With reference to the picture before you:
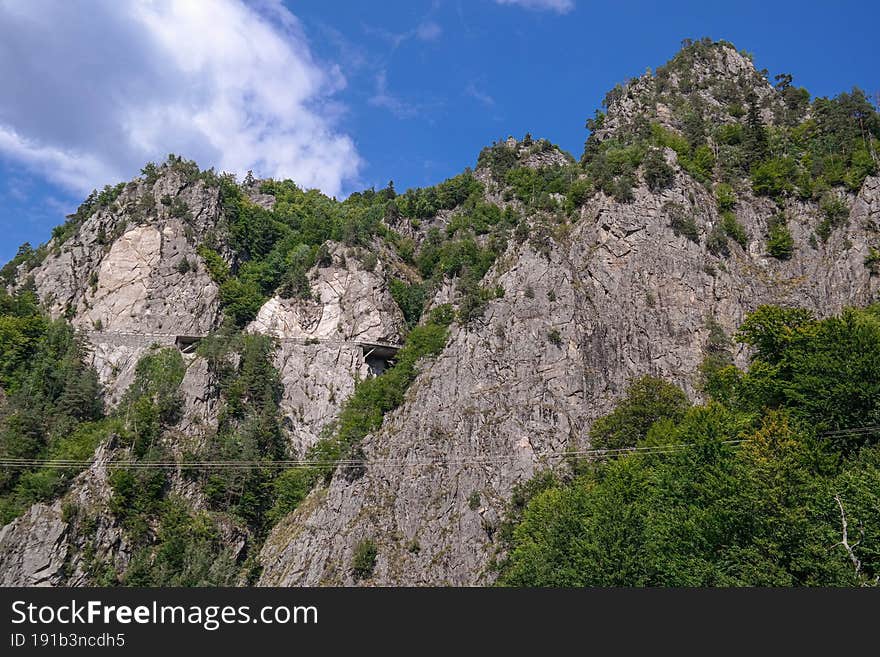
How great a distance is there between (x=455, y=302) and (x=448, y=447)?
61.0ft

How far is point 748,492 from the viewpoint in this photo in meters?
Answer: 27.9

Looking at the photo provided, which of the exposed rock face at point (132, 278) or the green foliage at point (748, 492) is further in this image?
the exposed rock face at point (132, 278)

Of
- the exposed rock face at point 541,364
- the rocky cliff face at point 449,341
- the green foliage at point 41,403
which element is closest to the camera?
the exposed rock face at point 541,364

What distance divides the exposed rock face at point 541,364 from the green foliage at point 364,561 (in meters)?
0.60

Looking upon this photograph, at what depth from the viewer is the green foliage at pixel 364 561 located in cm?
4831

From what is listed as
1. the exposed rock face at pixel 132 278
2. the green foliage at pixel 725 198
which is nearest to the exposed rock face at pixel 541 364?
the green foliage at pixel 725 198

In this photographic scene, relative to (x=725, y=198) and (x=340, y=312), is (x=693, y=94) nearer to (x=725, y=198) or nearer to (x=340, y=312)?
(x=725, y=198)

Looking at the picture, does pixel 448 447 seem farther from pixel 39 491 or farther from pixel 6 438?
pixel 6 438

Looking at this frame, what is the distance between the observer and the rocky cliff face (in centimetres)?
5109

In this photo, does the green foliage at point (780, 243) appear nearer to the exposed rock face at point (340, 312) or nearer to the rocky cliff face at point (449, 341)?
the rocky cliff face at point (449, 341)

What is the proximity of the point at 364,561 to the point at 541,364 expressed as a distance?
20717 mm

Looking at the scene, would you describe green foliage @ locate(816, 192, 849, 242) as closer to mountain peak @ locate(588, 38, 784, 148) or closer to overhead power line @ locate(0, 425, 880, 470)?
mountain peak @ locate(588, 38, 784, 148)

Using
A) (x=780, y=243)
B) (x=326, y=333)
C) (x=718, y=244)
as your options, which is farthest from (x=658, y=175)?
(x=326, y=333)

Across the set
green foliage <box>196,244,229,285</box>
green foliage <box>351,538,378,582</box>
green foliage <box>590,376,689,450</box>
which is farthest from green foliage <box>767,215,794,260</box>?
green foliage <box>196,244,229,285</box>
